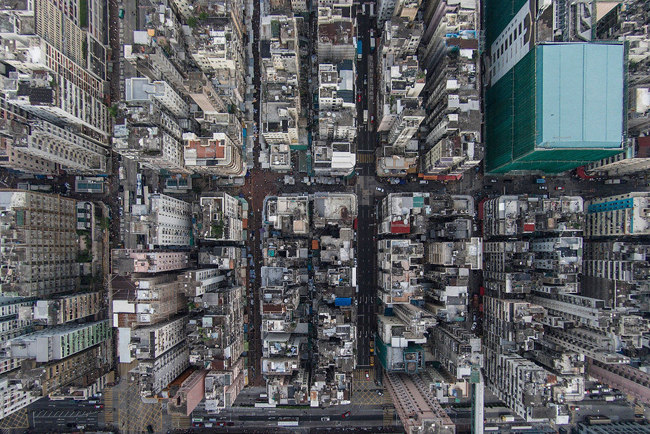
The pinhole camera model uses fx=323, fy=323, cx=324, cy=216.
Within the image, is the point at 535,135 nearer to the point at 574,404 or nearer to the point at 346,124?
the point at 346,124

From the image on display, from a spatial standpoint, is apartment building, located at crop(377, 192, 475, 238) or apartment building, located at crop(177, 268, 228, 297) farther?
apartment building, located at crop(377, 192, 475, 238)

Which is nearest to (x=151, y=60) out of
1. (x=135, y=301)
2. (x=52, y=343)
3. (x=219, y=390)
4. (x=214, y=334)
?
(x=135, y=301)

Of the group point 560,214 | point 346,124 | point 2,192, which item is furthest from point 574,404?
point 2,192

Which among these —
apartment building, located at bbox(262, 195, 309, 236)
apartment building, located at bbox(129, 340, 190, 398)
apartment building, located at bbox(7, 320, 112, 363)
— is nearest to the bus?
apartment building, located at bbox(129, 340, 190, 398)

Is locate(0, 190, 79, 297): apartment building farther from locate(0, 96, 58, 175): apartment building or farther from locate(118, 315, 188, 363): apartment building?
locate(118, 315, 188, 363): apartment building

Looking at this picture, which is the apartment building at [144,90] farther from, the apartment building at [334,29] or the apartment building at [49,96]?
the apartment building at [334,29]

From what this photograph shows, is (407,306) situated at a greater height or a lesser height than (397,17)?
lesser
